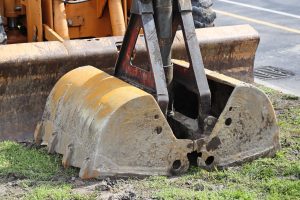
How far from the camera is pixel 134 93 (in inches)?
189

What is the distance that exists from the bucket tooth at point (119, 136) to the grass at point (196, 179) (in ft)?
0.38

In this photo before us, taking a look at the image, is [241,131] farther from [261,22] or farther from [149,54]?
[261,22]

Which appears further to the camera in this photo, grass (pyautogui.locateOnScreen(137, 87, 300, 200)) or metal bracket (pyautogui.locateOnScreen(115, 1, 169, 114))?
metal bracket (pyautogui.locateOnScreen(115, 1, 169, 114))

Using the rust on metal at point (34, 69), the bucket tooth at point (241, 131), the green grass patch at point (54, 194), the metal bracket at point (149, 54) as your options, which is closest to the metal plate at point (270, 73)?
the rust on metal at point (34, 69)

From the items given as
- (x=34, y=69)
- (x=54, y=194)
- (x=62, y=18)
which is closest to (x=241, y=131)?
(x=54, y=194)

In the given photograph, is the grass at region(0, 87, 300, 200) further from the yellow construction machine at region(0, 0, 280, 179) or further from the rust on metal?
the rust on metal

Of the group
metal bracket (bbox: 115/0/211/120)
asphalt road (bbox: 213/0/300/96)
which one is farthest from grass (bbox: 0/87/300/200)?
asphalt road (bbox: 213/0/300/96)

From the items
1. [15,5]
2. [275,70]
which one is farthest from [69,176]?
[275,70]

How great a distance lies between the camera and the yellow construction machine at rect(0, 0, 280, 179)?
4.80m

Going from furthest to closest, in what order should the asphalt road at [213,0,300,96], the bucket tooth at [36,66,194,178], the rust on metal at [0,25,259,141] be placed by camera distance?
the asphalt road at [213,0,300,96] < the rust on metal at [0,25,259,141] < the bucket tooth at [36,66,194,178]

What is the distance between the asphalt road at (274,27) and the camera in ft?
28.9

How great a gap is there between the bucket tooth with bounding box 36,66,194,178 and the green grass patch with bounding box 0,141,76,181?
130 mm

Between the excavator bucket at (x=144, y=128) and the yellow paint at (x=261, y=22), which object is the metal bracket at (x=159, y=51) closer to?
the excavator bucket at (x=144, y=128)

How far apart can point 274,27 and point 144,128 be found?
24.4ft
